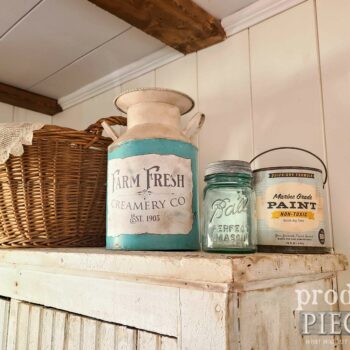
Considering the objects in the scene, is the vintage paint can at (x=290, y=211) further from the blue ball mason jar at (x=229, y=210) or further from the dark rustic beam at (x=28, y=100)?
the dark rustic beam at (x=28, y=100)

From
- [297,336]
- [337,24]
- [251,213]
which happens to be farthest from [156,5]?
[297,336]

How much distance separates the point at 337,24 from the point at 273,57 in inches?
5.3

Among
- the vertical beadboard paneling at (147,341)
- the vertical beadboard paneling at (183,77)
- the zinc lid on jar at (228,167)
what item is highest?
the vertical beadboard paneling at (183,77)

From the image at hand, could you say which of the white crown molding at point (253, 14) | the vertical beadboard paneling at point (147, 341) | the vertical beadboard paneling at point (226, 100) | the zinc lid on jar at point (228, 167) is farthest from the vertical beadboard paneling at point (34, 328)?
the white crown molding at point (253, 14)

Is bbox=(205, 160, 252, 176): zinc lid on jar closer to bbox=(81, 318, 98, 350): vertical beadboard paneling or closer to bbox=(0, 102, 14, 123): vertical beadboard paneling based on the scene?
bbox=(81, 318, 98, 350): vertical beadboard paneling

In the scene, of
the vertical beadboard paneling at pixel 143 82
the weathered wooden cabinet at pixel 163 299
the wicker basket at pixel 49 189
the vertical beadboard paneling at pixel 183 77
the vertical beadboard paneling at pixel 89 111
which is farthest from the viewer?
the vertical beadboard paneling at pixel 89 111

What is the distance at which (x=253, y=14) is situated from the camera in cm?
81

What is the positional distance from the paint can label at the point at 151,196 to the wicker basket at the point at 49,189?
0.59ft

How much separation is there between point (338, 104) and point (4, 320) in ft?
2.28

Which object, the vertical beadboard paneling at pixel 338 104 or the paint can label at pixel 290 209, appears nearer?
the paint can label at pixel 290 209

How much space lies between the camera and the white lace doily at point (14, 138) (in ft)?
2.22

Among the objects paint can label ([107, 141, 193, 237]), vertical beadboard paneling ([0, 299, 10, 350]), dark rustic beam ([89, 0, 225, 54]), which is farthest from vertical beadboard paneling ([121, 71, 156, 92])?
vertical beadboard paneling ([0, 299, 10, 350])

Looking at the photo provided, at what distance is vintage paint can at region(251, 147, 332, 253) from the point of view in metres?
0.52
